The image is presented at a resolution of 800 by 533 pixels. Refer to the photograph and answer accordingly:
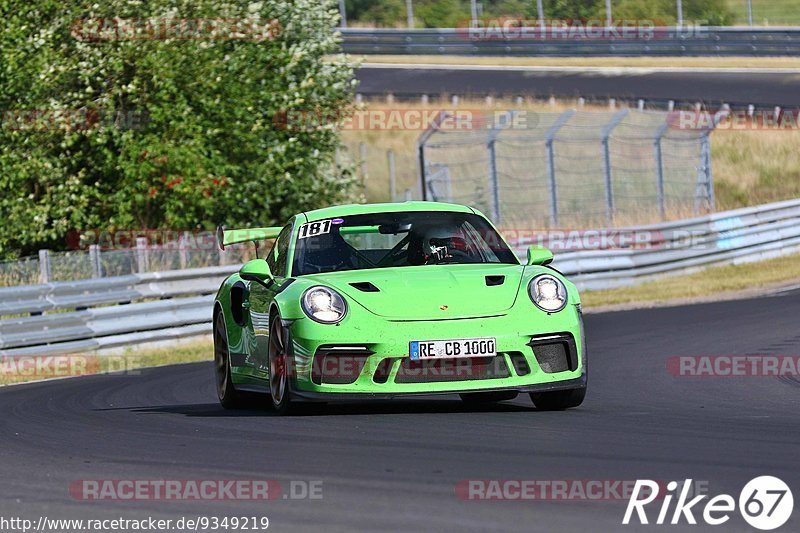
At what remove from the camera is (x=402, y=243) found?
9.88 metres

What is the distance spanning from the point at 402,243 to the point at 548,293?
4.09 ft

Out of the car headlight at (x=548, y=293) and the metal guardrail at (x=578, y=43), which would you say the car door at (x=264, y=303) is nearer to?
the car headlight at (x=548, y=293)

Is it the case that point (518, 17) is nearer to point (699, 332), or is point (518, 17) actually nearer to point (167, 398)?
point (699, 332)

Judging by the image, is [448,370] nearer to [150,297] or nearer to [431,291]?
[431,291]

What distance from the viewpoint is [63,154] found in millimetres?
24266

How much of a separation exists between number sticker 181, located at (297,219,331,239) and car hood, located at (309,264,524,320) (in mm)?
689

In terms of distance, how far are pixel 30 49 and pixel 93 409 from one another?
45.0 feet

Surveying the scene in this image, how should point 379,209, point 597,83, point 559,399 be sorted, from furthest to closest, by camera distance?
point 597,83
point 379,209
point 559,399

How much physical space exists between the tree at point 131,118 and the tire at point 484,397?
546 inches

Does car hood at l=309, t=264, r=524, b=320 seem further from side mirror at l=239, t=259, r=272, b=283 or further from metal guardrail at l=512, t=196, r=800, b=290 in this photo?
metal guardrail at l=512, t=196, r=800, b=290

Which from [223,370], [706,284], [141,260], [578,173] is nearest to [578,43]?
[578,173]

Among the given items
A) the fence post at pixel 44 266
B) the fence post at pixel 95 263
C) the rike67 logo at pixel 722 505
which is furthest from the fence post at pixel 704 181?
the rike67 logo at pixel 722 505

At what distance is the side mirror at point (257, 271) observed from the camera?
9.54 m

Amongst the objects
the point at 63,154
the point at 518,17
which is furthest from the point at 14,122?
the point at 518,17
